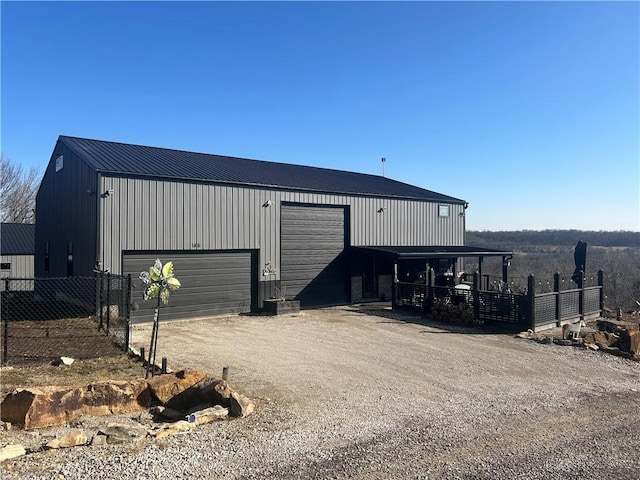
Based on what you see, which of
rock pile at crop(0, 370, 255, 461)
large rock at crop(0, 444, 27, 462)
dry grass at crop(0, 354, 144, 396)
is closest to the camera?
large rock at crop(0, 444, 27, 462)

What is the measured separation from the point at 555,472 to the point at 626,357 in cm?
727

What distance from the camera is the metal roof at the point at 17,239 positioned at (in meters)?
28.0

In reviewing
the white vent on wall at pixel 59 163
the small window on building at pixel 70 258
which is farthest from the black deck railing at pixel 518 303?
the white vent on wall at pixel 59 163

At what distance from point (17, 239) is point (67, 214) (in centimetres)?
1445

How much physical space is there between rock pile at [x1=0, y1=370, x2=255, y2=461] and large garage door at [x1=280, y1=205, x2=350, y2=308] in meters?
11.4

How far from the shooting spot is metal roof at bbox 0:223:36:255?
2800cm

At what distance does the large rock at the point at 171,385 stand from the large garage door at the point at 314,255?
11.2 m

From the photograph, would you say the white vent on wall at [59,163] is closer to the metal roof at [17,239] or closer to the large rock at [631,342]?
the metal roof at [17,239]

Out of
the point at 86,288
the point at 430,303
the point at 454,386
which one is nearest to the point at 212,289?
the point at 86,288

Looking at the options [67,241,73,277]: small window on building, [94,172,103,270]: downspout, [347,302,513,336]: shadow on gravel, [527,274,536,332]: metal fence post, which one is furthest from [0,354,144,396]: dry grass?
[527,274,536,332]: metal fence post

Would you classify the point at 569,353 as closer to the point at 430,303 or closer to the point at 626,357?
the point at 626,357

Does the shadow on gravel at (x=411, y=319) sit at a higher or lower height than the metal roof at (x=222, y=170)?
lower

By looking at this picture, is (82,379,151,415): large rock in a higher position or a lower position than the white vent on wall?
lower

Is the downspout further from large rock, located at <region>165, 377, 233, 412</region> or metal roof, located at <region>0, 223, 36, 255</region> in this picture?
metal roof, located at <region>0, 223, 36, 255</region>
